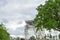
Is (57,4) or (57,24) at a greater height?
(57,4)

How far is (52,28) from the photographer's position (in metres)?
→ 37.0

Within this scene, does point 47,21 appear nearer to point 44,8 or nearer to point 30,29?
point 44,8

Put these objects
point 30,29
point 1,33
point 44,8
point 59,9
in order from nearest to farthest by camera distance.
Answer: point 59,9 < point 44,8 < point 1,33 < point 30,29

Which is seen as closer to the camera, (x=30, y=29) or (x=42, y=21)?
(x=42, y=21)

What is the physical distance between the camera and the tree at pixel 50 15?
36.1 meters

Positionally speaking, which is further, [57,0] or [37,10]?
[37,10]

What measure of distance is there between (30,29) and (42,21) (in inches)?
2266

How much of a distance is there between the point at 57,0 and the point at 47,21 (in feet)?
9.55

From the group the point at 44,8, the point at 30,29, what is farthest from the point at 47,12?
the point at 30,29

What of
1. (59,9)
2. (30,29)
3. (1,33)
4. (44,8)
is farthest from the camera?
(30,29)

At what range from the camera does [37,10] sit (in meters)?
40.2

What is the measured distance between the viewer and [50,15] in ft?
120

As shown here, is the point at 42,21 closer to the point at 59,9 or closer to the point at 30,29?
the point at 59,9

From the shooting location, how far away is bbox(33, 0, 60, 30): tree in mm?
36062
